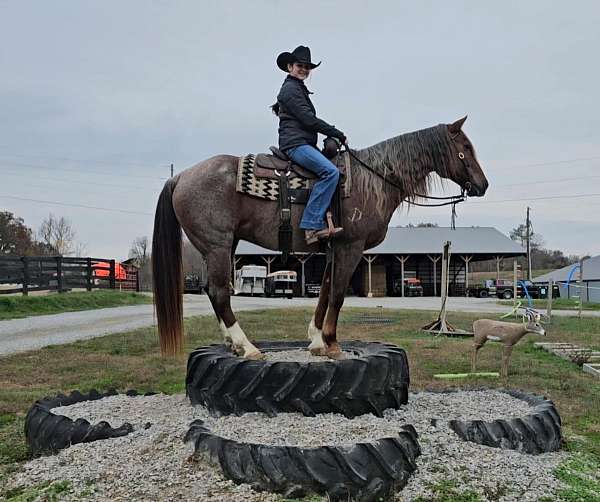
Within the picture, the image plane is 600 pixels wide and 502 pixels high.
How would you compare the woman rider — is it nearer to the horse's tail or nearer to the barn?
the horse's tail

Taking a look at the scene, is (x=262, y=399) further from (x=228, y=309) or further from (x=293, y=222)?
(x=293, y=222)

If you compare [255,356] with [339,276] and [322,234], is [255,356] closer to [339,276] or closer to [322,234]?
[339,276]

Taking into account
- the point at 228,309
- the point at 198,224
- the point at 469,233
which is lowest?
the point at 228,309

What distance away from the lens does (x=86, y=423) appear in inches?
149

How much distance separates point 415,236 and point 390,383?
35.7 metres

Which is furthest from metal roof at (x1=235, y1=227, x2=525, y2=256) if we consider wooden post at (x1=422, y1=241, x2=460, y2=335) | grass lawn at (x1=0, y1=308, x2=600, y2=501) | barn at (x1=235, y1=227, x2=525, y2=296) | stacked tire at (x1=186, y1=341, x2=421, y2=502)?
stacked tire at (x1=186, y1=341, x2=421, y2=502)

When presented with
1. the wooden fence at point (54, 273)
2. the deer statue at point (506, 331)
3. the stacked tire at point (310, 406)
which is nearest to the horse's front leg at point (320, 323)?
the stacked tire at point (310, 406)

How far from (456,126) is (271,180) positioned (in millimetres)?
1692

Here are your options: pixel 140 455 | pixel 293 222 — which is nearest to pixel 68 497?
pixel 140 455

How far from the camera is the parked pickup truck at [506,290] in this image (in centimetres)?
3312

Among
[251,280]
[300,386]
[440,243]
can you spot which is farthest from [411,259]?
[300,386]

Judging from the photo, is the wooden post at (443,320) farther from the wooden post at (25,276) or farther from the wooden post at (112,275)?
the wooden post at (112,275)

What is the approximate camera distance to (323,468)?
2957 millimetres

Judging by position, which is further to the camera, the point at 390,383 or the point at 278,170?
the point at 278,170
